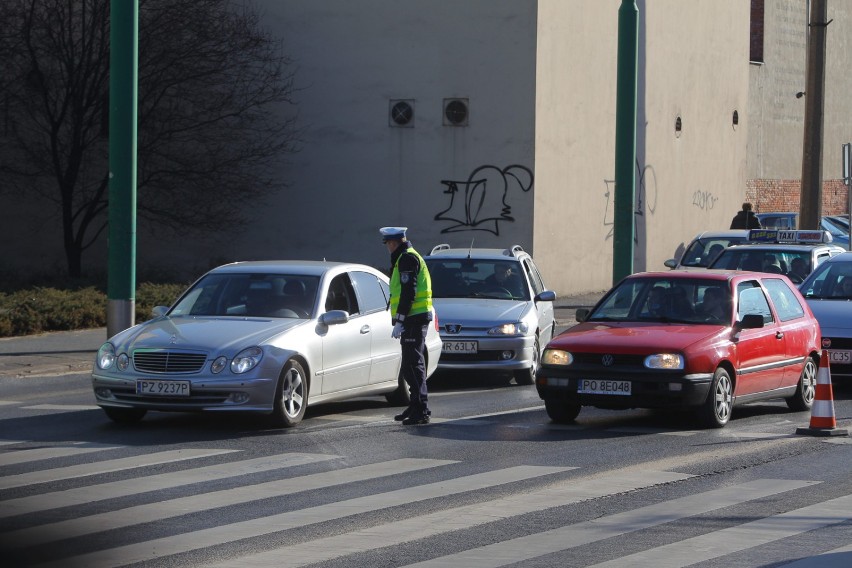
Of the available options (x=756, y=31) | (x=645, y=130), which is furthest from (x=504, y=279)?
(x=756, y=31)

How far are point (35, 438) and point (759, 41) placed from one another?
38508 mm

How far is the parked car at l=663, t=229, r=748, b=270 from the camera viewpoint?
79.5 ft

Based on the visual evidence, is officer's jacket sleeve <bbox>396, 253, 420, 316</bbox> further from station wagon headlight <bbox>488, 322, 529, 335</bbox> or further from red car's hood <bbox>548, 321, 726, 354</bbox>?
station wagon headlight <bbox>488, 322, 529, 335</bbox>

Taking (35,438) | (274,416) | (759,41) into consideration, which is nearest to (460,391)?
(274,416)

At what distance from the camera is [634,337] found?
12.8 m

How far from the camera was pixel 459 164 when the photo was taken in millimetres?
30000

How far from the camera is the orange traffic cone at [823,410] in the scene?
40.5 ft

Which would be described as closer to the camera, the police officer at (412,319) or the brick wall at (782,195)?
the police officer at (412,319)

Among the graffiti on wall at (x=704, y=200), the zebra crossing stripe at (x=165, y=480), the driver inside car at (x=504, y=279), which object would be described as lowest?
the zebra crossing stripe at (x=165, y=480)

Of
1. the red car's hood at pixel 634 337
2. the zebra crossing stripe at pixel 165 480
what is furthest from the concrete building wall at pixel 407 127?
the zebra crossing stripe at pixel 165 480

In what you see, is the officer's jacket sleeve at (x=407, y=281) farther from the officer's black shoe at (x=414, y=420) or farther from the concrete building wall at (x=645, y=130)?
the concrete building wall at (x=645, y=130)

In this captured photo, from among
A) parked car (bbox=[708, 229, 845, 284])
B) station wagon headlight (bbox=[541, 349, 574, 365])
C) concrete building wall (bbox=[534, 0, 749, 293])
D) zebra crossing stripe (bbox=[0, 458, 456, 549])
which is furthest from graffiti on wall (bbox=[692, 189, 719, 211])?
zebra crossing stripe (bbox=[0, 458, 456, 549])

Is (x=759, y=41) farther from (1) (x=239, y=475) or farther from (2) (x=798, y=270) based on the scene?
(1) (x=239, y=475)

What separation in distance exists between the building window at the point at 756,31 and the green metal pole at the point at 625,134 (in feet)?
83.1
